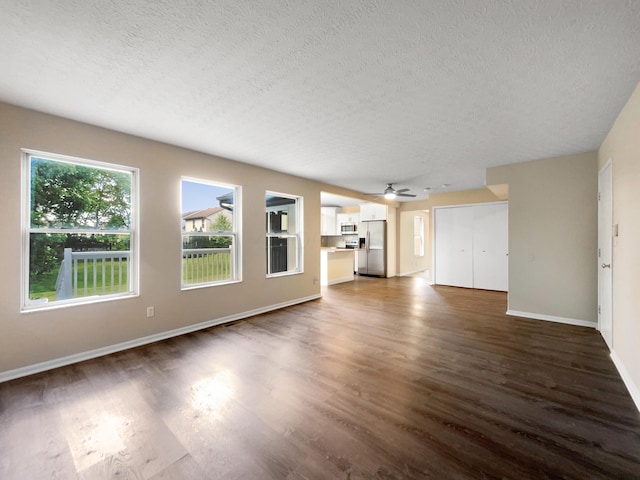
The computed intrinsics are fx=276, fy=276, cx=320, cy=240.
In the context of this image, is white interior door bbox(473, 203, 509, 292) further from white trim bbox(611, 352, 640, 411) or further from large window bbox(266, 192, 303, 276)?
large window bbox(266, 192, 303, 276)

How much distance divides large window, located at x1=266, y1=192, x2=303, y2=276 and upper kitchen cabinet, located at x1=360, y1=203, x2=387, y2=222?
391 centimetres

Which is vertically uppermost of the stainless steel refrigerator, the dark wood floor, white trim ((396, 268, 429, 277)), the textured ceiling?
the textured ceiling

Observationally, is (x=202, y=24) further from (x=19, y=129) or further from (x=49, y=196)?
(x=49, y=196)

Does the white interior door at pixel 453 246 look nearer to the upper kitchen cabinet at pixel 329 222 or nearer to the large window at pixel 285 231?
the upper kitchen cabinet at pixel 329 222

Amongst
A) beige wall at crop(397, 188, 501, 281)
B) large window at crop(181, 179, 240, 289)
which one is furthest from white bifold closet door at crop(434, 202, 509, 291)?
large window at crop(181, 179, 240, 289)

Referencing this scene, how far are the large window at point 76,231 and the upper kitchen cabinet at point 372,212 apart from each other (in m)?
6.89

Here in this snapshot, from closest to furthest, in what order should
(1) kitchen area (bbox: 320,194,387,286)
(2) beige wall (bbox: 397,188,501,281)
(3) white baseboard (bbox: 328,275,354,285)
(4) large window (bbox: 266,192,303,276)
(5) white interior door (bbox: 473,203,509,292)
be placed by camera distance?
(4) large window (bbox: 266,192,303,276), (5) white interior door (bbox: 473,203,509,292), (2) beige wall (bbox: 397,188,501,281), (3) white baseboard (bbox: 328,275,354,285), (1) kitchen area (bbox: 320,194,387,286)

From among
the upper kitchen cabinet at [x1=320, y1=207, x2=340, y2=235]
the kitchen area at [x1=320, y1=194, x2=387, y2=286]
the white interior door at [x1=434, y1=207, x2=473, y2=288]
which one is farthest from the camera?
the upper kitchen cabinet at [x1=320, y1=207, x2=340, y2=235]

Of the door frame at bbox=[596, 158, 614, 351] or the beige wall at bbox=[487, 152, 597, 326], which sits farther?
the beige wall at bbox=[487, 152, 597, 326]

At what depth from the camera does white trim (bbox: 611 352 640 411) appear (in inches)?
81.9

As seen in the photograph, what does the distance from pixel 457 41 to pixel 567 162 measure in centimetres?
361

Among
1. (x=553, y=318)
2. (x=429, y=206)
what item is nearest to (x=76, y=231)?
(x=553, y=318)

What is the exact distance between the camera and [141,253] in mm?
3314

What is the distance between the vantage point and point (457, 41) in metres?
1.69
